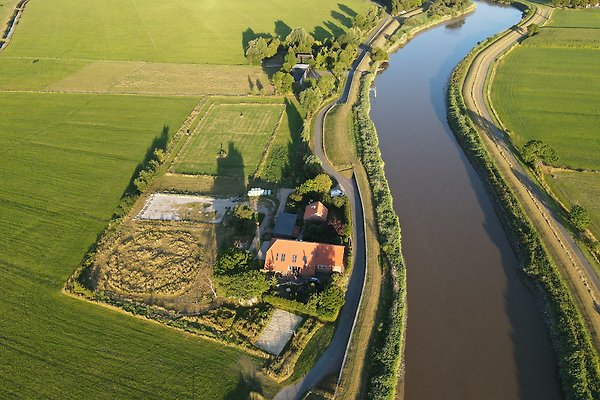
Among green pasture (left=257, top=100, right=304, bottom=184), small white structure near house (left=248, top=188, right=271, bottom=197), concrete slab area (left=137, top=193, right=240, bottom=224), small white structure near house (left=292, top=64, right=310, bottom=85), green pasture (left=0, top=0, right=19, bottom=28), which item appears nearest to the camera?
concrete slab area (left=137, top=193, right=240, bottom=224)

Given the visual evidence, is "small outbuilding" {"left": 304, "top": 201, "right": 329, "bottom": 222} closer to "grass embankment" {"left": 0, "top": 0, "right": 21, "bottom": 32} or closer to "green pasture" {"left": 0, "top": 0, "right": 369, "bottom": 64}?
"green pasture" {"left": 0, "top": 0, "right": 369, "bottom": 64}

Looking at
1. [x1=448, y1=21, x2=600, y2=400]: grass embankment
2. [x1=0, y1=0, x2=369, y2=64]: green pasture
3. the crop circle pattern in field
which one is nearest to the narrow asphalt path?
the crop circle pattern in field

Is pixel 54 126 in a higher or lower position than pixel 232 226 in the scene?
lower

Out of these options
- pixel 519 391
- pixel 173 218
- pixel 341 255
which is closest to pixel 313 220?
pixel 341 255

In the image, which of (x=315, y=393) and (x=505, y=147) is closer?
(x=315, y=393)

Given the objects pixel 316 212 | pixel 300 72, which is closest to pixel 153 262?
pixel 316 212

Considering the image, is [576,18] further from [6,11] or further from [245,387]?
[6,11]

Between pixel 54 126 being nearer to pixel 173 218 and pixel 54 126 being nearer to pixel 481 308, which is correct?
pixel 173 218
